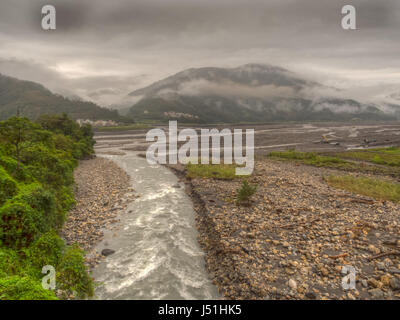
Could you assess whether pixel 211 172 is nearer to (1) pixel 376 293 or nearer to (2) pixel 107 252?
(2) pixel 107 252

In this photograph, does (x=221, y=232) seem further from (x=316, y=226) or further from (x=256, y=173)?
(x=256, y=173)

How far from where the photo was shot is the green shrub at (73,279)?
10469 millimetres

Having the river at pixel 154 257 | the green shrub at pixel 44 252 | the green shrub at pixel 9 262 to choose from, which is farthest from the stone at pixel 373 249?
the green shrub at pixel 9 262

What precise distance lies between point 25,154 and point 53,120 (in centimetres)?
3770

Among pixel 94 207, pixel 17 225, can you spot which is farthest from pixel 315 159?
pixel 17 225

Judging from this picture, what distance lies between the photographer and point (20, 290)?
7.34 meters

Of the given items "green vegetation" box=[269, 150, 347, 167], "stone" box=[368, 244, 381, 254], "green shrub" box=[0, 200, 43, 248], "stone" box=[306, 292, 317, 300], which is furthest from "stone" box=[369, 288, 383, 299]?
"green vegetation" box=[269, 150, 347, 167]

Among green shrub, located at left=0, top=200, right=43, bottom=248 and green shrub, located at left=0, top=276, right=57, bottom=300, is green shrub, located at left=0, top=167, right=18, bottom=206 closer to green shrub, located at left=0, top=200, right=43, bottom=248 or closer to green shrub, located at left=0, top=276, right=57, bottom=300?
green shrub, located at left=0, top=200, right=43, bottom=248

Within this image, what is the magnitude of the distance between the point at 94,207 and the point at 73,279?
12.0m

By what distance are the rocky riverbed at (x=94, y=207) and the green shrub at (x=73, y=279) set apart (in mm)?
1999

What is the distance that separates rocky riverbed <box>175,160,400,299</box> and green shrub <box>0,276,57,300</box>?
7941 mm

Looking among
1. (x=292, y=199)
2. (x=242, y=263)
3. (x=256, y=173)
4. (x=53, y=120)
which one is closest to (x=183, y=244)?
(x=242, y=263)

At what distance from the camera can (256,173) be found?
112ft

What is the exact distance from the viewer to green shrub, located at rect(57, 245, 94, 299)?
412 inches
